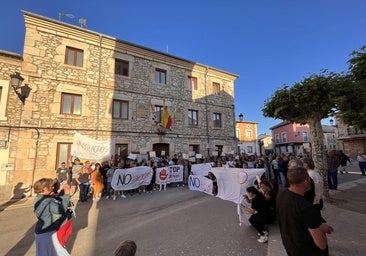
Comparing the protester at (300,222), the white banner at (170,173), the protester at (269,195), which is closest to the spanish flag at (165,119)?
the white banner at (170,173)

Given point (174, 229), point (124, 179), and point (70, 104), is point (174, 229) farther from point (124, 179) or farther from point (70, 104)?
point (70, 104)

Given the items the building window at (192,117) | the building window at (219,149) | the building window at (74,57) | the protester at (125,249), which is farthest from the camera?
the building window at (219,149)

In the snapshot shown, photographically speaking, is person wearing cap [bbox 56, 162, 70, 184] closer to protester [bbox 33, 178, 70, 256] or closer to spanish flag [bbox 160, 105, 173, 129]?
spanish flag [bbox 160, 105, 173, 129]

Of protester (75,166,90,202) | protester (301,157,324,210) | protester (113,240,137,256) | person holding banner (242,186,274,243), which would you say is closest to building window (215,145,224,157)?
protester (75,166,90,202)

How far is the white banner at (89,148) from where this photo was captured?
8.65m

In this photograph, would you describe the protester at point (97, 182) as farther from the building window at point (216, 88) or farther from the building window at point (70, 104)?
the building window at point (216, 88)

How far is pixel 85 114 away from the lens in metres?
11.0

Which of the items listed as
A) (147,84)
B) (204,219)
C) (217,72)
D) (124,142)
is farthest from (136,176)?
(217,72)

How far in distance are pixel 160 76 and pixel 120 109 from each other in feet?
13.1

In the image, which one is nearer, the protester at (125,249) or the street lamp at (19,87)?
the protester at (125,249)

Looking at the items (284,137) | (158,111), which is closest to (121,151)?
(158,111)

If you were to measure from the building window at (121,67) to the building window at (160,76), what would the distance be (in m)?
2.17

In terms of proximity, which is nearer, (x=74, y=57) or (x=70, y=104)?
(x=70, y=104)

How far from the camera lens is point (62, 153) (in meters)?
10.2
